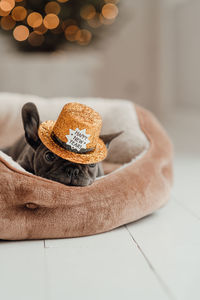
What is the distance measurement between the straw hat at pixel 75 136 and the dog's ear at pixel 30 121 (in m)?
0.06

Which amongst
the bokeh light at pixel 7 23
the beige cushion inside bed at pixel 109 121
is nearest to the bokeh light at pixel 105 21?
the bokeh light at pixel 7 23

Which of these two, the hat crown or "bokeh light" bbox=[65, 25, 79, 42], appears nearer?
the hat crown

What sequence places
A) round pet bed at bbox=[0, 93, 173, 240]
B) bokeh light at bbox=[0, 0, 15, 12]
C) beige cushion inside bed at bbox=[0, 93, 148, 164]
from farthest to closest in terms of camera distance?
bokeh light at bbox=[0, 0, 15, 12]
beige cushion inside bed at bbox=[0, 93, 148, 164]
round pet bed at bbox=[0, 93, 173, 240]

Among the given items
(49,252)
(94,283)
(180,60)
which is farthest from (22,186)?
(180,60)

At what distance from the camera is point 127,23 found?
19.4 feet

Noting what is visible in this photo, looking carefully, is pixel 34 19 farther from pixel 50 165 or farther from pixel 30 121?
pixel 50 165

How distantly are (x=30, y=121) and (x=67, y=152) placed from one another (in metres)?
0.21

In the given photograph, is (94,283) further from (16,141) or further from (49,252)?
(16,141)

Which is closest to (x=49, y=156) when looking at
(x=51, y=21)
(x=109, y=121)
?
(x=109, y=121)

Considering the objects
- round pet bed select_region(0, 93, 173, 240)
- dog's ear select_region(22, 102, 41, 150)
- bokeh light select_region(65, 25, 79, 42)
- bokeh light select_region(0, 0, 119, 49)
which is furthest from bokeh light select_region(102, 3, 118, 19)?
dog's ear select_region(22, 102, 41, 150)

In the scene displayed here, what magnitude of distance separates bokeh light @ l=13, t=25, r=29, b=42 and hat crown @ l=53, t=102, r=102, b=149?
390 cm

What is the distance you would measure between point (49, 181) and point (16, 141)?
0.78 meters

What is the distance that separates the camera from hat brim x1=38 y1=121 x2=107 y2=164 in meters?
1.35

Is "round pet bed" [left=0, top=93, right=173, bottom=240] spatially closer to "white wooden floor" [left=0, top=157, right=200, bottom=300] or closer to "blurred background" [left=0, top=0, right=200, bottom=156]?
"white wooden floor" [left=0, top=157, right=200, bottom=300]
